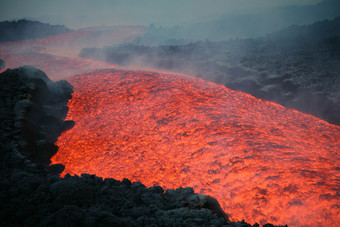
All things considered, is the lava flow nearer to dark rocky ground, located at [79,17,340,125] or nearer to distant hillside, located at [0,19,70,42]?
dark rocky ground, located at [79,17,340,125]

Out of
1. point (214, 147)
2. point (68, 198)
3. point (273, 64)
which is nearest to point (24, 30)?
point (273, 64)

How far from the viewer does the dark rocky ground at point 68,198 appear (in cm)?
160

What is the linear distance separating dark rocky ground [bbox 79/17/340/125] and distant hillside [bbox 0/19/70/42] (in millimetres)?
9594

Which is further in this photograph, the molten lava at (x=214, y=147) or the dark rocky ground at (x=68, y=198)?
the molten lava at (x=214, y=147)

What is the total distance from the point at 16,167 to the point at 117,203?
59.3 inches

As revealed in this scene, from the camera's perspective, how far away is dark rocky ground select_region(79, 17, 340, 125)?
22.7ft

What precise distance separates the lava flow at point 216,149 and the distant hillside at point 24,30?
777 inches

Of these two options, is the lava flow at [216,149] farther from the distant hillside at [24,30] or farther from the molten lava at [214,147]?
the distant hillside at [24,30]

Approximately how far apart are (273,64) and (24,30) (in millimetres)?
24592

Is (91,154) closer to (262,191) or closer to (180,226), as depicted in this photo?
(180,226)

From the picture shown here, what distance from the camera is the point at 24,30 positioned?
20734 millimetres

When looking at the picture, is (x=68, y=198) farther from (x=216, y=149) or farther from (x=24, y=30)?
(x=24, y=30)

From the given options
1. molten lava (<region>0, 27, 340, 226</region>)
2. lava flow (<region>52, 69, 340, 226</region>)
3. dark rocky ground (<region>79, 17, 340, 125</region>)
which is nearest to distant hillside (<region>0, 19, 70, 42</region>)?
dark rocky ground (<region>79, 17, 340, 125</region>)

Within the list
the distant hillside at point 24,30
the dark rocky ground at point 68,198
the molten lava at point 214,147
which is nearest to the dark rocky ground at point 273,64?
the molten lava at point 214,147
